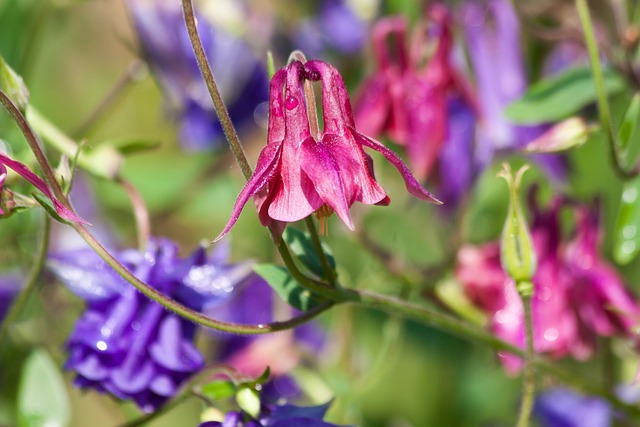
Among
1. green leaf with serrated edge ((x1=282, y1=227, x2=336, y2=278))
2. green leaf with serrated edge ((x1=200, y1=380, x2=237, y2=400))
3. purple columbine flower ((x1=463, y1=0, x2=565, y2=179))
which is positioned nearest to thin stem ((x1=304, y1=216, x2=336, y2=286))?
green leaf with serrated edge ((x1=282, y1=227, x2=336, y2=278))

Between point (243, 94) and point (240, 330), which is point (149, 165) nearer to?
point (243, 94)

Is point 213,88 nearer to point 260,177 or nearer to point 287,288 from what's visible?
point 260,177

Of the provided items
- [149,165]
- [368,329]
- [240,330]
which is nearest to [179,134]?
[149,165]

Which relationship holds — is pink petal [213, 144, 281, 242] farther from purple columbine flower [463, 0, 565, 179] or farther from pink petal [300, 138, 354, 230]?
purple columbine flower [463, 0, 565, 179]

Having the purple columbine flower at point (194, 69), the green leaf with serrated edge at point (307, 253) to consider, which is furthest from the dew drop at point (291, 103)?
the purple columbine flower at point (194, 69)

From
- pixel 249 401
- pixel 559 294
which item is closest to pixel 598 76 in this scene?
pixel 559 294

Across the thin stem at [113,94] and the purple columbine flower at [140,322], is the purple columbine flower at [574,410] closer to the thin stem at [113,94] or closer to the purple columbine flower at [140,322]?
the purple columbine flower at [140,322]
